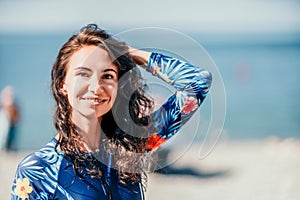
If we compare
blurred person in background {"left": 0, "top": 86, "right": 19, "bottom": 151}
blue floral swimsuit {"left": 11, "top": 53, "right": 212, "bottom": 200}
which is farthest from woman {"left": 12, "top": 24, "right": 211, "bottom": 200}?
blurred person in background {"left": 0, "top": 86, "right": 19, "bottom": 151}

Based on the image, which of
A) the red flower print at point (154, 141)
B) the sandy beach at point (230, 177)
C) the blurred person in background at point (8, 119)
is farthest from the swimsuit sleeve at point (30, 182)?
the blurred person in background at point (8, 119)

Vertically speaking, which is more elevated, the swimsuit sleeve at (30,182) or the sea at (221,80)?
the sea at (221,80)

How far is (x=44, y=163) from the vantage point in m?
1.45

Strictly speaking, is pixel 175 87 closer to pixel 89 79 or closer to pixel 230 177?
pixel 89 79

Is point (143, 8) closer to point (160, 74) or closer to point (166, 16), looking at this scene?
point (166, 16)

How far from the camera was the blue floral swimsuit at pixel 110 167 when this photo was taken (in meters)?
1.43

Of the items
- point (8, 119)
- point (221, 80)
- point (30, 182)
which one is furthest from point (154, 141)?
point (8, 119)

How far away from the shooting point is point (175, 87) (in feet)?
5.07

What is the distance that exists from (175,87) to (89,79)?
22cm

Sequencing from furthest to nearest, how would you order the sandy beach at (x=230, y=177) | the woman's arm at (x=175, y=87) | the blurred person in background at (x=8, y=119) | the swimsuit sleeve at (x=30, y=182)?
the blurred person in background at (x=8, y=119) < the sandy beach at (x=230, y=177) < the woman's arm at (x=175, y=87) < the swimsuit sleeve at (x=30, y=182)

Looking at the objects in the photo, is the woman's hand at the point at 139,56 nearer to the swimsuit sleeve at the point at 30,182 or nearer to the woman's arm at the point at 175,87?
the woman's arm at the point at 175,87

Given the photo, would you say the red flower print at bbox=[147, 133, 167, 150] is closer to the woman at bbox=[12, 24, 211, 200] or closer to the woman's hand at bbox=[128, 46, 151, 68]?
the woman at bbox=[12, 24, 211, 200]

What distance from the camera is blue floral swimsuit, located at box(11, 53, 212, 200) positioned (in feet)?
4.68

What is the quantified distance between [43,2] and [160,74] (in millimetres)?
842
